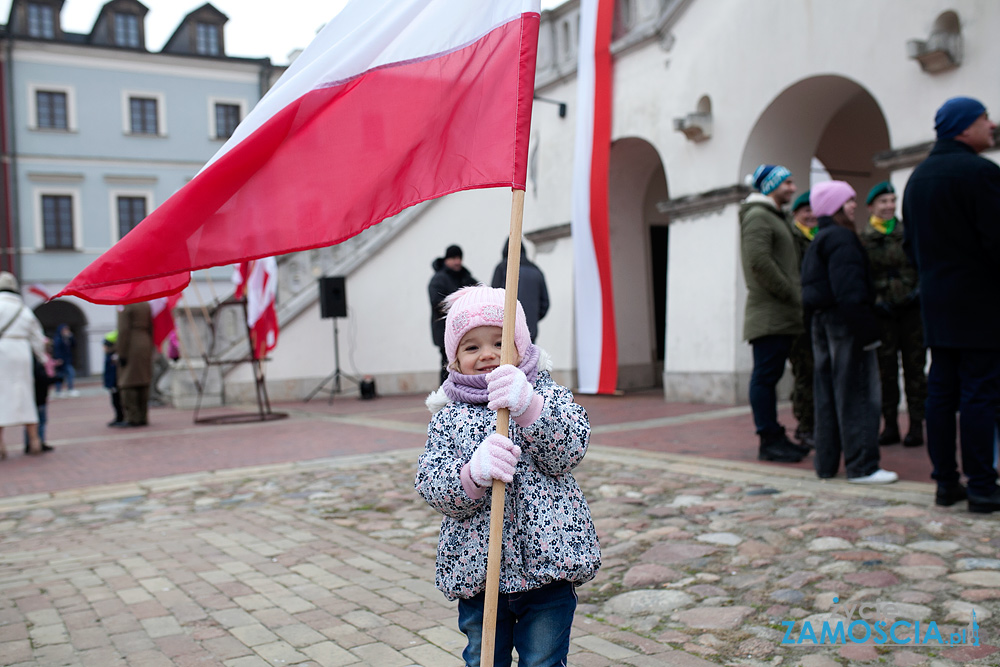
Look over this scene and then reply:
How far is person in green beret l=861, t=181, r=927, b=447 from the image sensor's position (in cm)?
678

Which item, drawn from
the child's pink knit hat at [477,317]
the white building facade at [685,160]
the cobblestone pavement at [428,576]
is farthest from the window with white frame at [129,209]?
the child's pink knit hat at [477,317]

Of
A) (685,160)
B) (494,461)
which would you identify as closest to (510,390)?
(494,461)

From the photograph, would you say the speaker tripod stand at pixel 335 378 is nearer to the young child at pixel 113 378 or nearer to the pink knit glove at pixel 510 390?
the young child at pixel 113 378

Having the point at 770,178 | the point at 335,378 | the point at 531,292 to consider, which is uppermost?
the point at 770,178

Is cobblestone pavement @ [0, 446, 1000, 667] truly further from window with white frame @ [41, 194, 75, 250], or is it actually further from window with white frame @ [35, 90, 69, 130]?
window with white frame @ [35, 90, 69, 130]

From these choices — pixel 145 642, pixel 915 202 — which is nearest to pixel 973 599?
pixel 915 202

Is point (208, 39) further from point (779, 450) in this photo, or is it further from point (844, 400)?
point (844, 400)

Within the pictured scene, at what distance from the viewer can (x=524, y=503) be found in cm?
222

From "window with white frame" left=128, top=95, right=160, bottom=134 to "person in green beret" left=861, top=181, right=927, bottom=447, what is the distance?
113 feet

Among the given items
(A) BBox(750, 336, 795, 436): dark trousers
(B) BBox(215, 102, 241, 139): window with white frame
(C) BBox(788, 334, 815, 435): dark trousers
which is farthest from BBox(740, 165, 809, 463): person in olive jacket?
(B) BBox(215, 102, 241, 139): window with white frame

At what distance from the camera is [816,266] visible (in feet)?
18.4

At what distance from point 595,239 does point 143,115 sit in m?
37.0

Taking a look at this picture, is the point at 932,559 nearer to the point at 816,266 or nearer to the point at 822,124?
the point at 816,266

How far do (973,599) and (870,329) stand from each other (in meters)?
Result: 2.41
